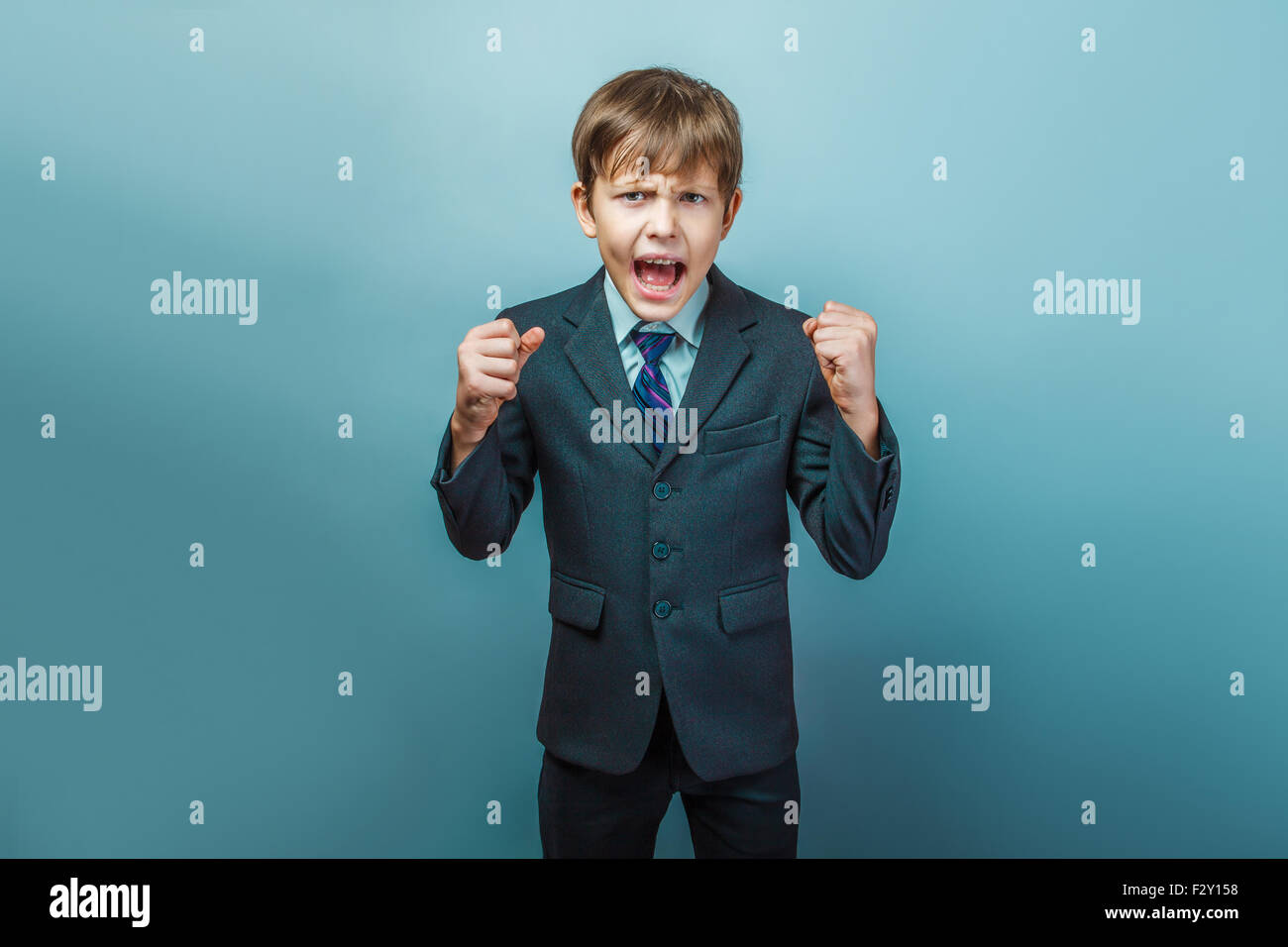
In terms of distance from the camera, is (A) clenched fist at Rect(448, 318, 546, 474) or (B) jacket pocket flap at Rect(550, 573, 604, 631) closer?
(A) clenched fist at Rect(448, 318, 546, 474)

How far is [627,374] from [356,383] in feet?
3.29

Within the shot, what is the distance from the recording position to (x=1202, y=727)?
260 cm

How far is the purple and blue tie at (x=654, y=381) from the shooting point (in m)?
1.69

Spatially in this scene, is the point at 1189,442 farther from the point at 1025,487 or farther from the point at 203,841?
the point at 203,841

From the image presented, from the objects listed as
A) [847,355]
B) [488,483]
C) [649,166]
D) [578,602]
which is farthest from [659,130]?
[578,602]

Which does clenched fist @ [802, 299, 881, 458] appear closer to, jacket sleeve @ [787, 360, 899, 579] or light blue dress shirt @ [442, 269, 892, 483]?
jacket sleeve @ [787, 360, 899, 579]

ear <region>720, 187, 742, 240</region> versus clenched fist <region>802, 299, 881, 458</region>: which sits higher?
ear <region>720, 187, 742, 240</region>

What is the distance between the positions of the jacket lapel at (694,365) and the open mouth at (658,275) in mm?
99

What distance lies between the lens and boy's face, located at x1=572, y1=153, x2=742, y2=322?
1620mm

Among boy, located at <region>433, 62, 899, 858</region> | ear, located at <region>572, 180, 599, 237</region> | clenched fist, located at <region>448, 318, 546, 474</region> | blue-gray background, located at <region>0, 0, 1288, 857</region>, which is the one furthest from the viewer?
blue-gray background, located at <region>0, 0, 1288, 857</region>

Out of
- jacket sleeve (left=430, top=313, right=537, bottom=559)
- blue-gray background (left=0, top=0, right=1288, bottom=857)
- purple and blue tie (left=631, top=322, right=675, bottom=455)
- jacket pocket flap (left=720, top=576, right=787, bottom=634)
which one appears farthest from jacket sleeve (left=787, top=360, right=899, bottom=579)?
blue-gray background (left=0, top=0, right=1288, bottom=857)

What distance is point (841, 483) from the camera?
63.6 inches

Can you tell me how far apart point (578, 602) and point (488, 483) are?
25 centimetres

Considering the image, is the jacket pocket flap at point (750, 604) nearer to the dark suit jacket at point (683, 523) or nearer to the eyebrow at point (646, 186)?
the dark suit jacket at point (683, 523)
